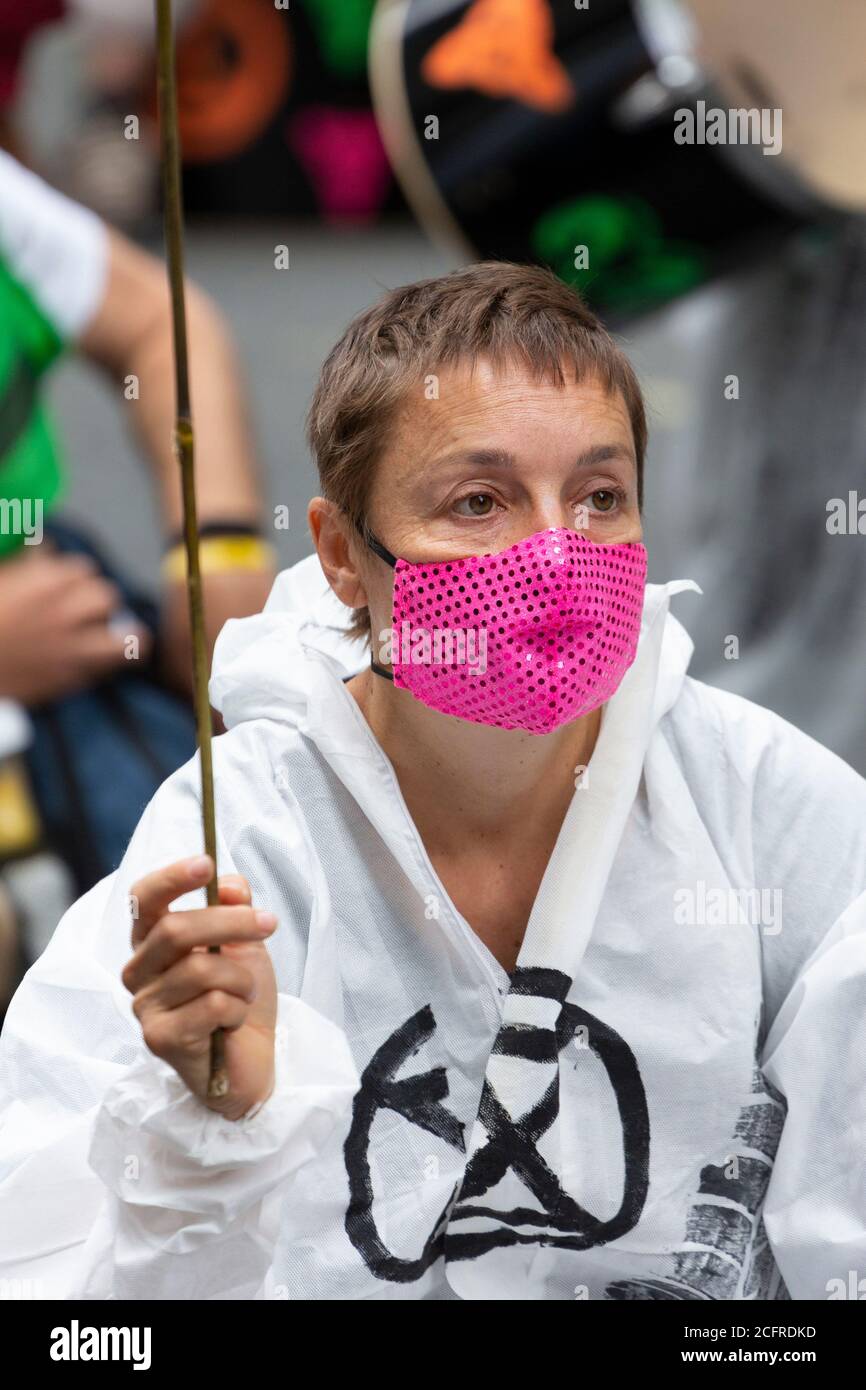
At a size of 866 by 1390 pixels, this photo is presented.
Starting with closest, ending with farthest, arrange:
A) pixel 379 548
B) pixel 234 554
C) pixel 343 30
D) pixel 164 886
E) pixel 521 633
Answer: pixel 164 886
pixel 521 633
pixel 379 548
pixel 234 554
pixel 343 30

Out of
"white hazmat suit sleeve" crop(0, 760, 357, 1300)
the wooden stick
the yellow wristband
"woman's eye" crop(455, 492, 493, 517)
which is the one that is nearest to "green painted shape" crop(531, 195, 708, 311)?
the yellow wristband

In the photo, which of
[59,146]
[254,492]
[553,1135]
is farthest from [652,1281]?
[59,146]

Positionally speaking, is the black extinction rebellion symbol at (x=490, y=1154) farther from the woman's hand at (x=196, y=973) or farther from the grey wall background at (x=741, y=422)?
the grey wall background at (x=741, y=422)

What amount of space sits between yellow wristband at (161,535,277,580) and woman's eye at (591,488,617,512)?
4.49 ft

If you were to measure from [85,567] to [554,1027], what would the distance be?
Answer: 5.55 ft

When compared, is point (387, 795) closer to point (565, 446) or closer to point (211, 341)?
point (565, 446)

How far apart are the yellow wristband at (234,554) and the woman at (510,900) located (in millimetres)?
1158

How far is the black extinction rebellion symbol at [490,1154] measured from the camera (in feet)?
4.93

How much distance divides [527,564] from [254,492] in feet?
5.05

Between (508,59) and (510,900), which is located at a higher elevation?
(508,59)

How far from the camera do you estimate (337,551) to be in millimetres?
1625

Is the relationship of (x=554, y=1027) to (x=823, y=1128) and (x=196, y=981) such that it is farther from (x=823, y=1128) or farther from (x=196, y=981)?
(x=196, y=981)

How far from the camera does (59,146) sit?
2.87m

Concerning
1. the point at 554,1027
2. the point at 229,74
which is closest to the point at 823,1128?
the point at 554,1027
